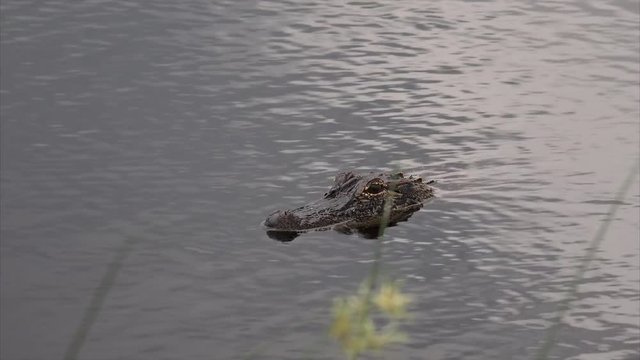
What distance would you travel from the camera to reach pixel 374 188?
1341 centimetres

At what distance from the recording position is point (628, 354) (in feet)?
33.9

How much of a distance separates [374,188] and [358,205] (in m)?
0.22

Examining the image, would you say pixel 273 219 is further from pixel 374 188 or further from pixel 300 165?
pixel 300 165

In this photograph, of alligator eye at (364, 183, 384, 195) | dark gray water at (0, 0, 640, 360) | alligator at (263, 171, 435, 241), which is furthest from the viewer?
alligator eye at (364, 183, 384, 195)

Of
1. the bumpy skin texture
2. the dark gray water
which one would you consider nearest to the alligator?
the bumpy skin texture

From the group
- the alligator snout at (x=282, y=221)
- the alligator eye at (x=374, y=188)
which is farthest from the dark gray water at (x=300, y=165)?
the alligator eye at (x=374, y=188)

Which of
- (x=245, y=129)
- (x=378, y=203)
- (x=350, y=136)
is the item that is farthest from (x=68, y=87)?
(x=378, y=203)

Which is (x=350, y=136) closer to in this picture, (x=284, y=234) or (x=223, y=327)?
(x=284, y=234)

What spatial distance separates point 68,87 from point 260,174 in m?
3.40

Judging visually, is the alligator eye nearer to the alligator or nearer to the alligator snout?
the alligator

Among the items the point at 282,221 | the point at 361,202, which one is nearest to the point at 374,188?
the point at 361,202

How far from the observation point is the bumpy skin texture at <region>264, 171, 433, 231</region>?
511 inches

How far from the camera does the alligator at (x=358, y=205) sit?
1284cm

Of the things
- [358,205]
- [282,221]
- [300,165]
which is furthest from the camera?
[300,165]
